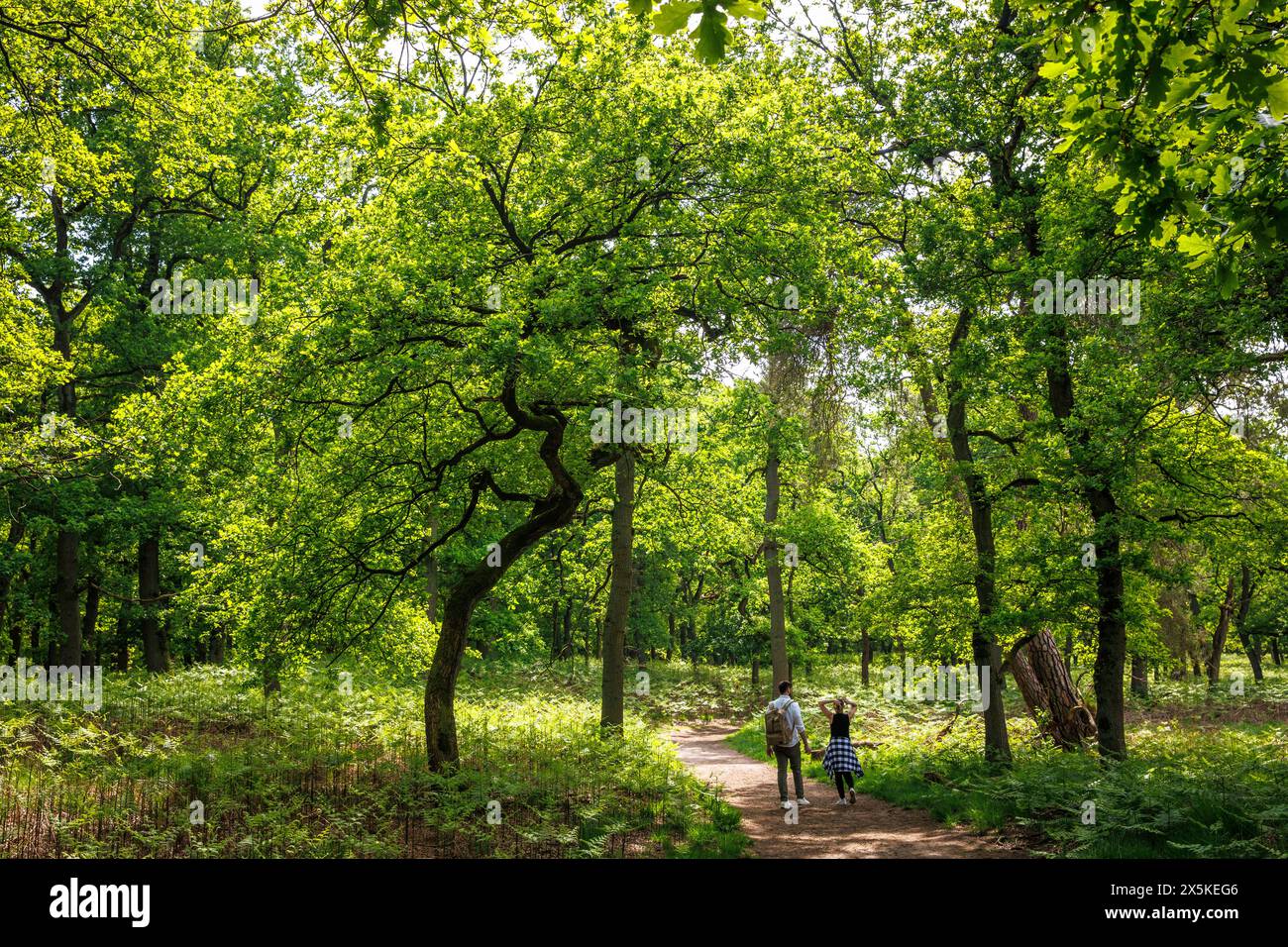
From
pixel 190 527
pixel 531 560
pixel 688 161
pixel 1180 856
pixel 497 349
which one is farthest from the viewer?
pixel 531 560

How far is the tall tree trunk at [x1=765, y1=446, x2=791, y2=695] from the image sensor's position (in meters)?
23.7

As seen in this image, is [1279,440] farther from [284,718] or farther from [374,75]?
[284,718]

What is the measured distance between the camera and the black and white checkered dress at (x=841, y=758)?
45.8 ft

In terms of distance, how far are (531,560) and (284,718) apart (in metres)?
11.6

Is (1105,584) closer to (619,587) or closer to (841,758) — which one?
(841,758)

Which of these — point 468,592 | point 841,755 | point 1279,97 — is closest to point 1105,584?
point 841,755

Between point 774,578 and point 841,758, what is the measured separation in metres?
11.4

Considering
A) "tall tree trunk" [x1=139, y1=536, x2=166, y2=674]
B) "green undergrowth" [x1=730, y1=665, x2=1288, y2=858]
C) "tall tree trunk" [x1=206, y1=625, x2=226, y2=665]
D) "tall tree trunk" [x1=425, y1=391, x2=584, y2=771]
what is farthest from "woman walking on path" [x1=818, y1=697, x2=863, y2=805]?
"tall tree trunk" [x1=206, y1=625, x2=226, y2=665]

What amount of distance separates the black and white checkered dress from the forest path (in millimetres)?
599

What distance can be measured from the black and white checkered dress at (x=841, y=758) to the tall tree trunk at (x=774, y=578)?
8.49 metres

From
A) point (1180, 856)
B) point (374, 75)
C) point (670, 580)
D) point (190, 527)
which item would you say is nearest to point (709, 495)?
point (1180, 856)

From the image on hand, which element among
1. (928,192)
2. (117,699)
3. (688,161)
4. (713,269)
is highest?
(928,192)

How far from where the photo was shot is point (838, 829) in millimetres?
11867

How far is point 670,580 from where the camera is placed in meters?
45.8
